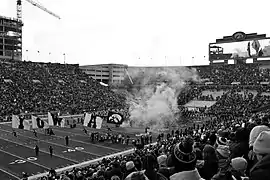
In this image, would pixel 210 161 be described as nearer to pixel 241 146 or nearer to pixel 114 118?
pixel 241 146

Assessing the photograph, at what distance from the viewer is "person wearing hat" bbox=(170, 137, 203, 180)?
10.5 feet

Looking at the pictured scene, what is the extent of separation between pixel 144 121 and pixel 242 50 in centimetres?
3172

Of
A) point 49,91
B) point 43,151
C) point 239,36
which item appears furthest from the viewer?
point 239,36

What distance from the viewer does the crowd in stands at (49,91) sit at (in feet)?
148

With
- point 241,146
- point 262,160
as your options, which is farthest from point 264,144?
point 241,146

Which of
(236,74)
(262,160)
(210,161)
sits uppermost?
(236,74)

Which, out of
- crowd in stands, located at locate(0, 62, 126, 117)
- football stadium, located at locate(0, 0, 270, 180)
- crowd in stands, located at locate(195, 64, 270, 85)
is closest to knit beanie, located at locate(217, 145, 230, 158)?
football stadium, located at locate(0, 0, 270, 180)

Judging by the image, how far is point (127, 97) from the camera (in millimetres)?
60531

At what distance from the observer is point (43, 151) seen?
2352 cm

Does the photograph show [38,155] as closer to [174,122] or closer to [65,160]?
[65,160]

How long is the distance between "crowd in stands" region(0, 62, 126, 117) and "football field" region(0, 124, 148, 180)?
13.0 m

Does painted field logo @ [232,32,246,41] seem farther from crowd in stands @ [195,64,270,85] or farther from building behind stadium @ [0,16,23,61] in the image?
building behind stadium @ [0,16,23,61]

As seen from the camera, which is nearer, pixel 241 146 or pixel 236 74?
pixel 241 146

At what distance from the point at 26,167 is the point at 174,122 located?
20.1m
